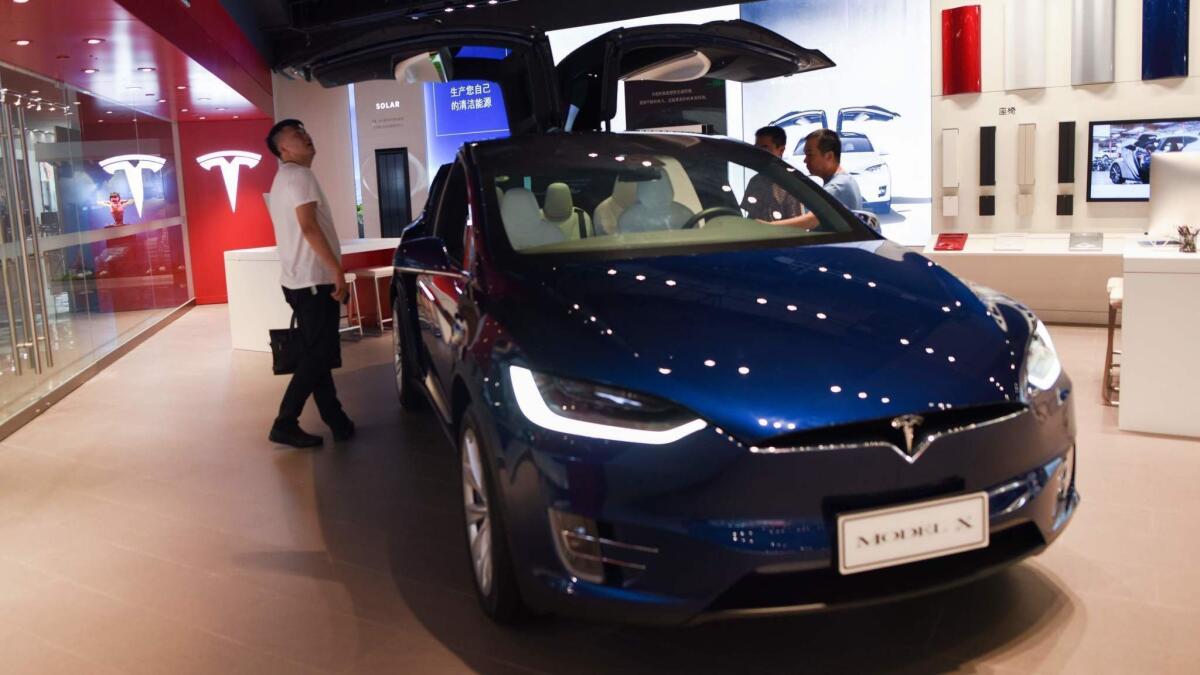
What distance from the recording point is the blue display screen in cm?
1238

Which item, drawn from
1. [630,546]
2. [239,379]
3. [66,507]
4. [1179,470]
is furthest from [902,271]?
[239,379]

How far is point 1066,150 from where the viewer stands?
701cm

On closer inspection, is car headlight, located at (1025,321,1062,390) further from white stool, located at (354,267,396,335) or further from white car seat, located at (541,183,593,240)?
white stool, located at (354,267,396,335)

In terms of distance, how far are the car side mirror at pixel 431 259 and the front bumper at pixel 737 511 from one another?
91cm

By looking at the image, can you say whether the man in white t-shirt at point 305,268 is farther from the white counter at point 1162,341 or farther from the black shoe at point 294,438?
the white counter at point 1162,341

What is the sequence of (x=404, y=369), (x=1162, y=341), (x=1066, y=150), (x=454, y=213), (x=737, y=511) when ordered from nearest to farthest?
(x=737, y=511) → (x=454, y=213) → (x=1162, y=341) → (x=404, y=369) → (x=1066, y=150)

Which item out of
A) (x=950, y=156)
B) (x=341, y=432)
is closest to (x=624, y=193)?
(x=341, y=432)

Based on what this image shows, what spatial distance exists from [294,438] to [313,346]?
18.8 inches

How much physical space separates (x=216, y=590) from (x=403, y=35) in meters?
2.28

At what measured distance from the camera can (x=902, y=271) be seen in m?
2.45

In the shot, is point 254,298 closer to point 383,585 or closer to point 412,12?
point 412,12

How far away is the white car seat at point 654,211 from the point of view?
283cm

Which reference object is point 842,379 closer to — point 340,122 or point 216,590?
point 216,590

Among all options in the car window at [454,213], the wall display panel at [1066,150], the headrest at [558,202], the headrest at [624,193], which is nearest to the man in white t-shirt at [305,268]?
the car window at [454,213]
